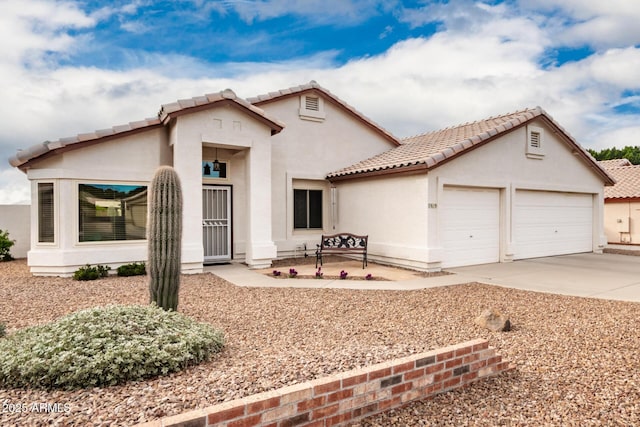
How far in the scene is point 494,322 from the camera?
19.4 ft

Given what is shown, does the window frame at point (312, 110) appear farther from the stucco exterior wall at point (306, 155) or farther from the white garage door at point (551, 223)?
the white garage door at point (551, 223)

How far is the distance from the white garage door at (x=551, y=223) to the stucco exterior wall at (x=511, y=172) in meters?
0.35

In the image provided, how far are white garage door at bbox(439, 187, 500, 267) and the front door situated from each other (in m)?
6.82

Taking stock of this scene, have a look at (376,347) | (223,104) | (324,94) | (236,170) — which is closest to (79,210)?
(236,170)

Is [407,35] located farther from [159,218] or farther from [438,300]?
[159,218]

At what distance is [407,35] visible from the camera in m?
14.6

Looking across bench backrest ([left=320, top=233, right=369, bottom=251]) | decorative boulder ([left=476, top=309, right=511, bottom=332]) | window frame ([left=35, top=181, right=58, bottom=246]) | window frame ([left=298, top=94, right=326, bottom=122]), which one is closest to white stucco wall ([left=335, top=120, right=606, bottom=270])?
bench backrest ([left=320, top=233, right=369, bottom=251])

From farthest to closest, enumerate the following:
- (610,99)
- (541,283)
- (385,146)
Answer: (610,99) → (385,146) → (541,283)

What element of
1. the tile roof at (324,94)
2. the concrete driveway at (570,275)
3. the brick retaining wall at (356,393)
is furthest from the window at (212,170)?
the brick retaining wall at (356,393)

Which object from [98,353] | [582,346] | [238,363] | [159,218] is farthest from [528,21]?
[98,353]

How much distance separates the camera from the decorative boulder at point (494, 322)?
231 inches

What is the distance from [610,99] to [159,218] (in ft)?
86.6

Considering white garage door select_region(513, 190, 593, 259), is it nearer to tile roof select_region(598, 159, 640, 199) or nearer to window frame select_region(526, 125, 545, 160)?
window frame select_region(526, 125, 545, 160)

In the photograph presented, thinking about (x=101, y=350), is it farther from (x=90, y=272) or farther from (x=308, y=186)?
(x=308, y=186)
